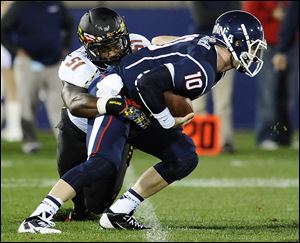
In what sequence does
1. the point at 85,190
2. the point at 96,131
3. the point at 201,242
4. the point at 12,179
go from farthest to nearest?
the point at 12,179 < the point at 85,190 < the point at 96,131 < the point at 201,242

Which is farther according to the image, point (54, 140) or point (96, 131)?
point (54, 140)

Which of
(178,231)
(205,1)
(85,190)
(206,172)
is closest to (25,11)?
(205,1)

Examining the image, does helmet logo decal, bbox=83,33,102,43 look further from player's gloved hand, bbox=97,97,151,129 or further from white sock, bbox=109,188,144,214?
white sock, bbox=109,188,144,214

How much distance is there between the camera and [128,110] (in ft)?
19.6

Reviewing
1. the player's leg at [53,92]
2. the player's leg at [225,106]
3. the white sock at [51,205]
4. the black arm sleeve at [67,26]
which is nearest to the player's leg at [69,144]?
the white sock at [51,205]

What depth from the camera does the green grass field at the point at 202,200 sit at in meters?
5.95

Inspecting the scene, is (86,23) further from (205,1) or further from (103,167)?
(205,1)

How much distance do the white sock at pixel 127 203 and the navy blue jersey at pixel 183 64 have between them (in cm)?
57

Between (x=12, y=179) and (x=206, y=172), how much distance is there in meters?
1.82

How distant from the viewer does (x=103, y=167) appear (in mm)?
5805

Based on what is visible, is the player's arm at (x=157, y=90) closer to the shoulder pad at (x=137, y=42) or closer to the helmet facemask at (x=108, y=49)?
the helmet facemask at (x=108, y=49)

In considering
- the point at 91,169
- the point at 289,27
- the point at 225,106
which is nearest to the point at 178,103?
the point at 91,169

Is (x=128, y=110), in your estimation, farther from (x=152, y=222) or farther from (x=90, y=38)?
(x=152, y=222)

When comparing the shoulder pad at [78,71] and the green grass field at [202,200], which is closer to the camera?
the green grass field at [202,200]
